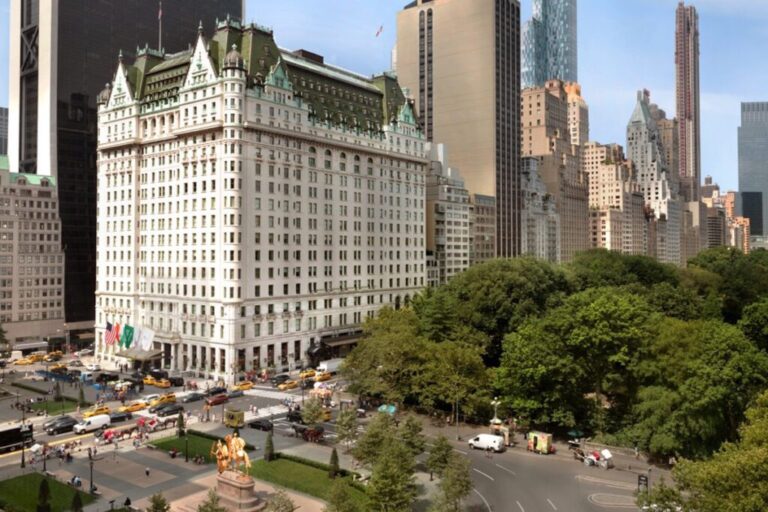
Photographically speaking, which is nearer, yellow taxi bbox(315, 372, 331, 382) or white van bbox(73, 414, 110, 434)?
white van bbox(73, 414, 110, 434)

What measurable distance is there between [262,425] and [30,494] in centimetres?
2733

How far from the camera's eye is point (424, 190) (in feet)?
521

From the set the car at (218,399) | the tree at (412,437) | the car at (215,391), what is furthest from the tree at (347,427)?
the car at (215,391)

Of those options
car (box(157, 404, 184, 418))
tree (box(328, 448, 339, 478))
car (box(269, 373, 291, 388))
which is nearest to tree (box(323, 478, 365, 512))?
tree (box(328, 448, 339, 478))

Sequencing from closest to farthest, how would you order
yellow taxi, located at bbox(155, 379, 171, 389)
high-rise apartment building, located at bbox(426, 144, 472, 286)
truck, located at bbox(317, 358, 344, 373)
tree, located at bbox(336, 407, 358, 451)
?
1. tree, located at bbox(336, 407, 358, 451)
2. yellow taxi, located at bbox(155, 379, 171, 389)
3. truck, located at bbox(317, 358, 344, 373)
4. high-rise apartment building, located at bbox(426, 144, 472, 286)

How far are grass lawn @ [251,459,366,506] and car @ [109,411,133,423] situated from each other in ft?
89.0

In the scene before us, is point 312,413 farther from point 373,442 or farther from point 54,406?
point 54,406

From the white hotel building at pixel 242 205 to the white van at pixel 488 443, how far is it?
169 ft

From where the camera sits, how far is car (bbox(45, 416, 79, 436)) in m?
79.5

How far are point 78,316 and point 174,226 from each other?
52030mm

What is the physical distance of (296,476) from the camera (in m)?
62.8

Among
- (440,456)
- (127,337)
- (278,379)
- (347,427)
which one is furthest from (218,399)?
(440,456)

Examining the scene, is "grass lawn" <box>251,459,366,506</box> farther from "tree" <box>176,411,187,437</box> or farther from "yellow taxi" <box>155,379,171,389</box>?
"yellow taxi" <box>155,379,171,389</box>

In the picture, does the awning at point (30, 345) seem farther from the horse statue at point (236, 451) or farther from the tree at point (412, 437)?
the tree at point (412, 437)
